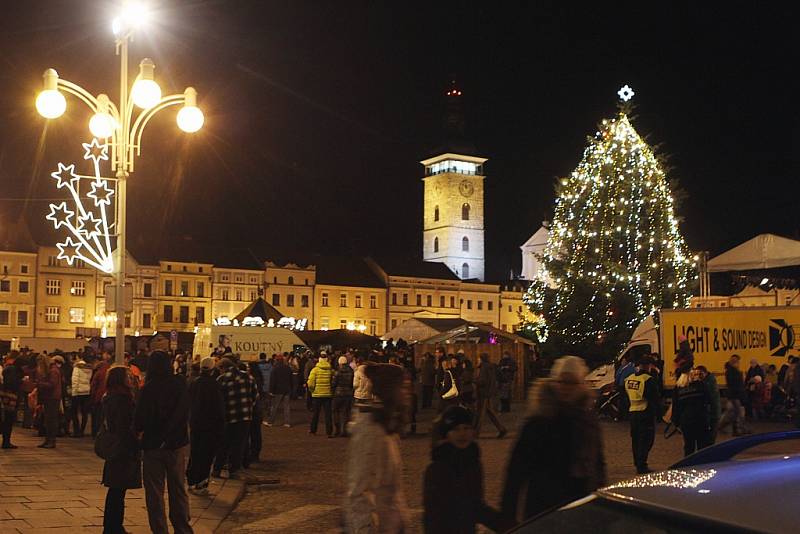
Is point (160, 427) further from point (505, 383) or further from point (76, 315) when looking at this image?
point (76, 315)

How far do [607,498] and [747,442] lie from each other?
1.38m

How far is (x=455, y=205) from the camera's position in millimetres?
123000

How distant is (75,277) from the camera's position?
85312 mm

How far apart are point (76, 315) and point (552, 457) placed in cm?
8472

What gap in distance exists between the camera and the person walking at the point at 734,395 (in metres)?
18.7

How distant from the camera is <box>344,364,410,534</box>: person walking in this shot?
555 cm

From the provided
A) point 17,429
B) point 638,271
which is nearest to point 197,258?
point 638,271

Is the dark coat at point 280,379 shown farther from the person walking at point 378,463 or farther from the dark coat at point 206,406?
the person walking at point 378,463

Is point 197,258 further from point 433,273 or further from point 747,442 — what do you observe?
point 747,442

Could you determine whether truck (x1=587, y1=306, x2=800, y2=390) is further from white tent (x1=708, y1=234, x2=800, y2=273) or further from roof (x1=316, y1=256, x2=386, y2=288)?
roof (x1=316, y1=256, x2=386, y2=288)

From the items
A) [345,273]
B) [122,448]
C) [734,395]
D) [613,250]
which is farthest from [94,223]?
[345,273]

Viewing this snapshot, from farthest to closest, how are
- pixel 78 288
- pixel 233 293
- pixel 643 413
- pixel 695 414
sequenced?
pixel 233 293
pixel 78 288
pixel 695 414
pixel 643 413

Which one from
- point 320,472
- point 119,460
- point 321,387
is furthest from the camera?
point 321,387

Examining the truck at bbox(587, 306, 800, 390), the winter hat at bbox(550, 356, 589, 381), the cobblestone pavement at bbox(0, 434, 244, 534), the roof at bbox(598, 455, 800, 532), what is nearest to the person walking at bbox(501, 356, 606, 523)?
the winter hat at bbox(550, 356, 589, 381)
